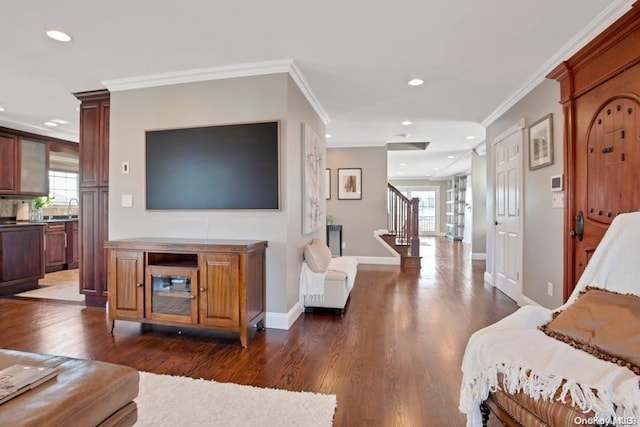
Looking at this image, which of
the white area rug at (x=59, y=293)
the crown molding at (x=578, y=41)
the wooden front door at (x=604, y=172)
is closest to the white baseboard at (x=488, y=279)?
the wooden front door at (x=604, y=172)

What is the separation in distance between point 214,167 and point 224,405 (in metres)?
2.14

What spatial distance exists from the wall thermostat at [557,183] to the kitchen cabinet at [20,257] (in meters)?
6.75

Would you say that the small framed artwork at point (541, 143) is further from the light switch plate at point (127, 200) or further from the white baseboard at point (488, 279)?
the light switch plate at point (127, 200)

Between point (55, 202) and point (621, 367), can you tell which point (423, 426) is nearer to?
point (621, 367)

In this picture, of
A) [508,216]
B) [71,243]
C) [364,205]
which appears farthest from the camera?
[364,205]

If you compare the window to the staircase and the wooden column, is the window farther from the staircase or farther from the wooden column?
the staircase

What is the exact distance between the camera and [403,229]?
6.80 metres

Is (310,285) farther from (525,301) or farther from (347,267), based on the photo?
(525,301)

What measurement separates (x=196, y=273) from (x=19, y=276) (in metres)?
3.75

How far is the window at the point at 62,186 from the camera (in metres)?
6.49

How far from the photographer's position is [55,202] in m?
6.54

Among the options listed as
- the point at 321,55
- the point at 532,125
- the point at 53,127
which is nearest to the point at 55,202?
the point at 53,127

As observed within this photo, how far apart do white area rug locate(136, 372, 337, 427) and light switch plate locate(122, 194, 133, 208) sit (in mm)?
2073

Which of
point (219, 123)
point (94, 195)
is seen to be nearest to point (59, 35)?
point (219, 123)
